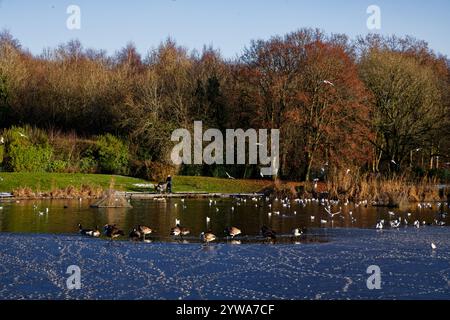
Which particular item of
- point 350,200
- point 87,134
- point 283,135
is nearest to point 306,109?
point 283,135

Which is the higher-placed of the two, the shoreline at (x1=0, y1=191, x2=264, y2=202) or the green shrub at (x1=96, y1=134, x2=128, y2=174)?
the green shrub at (x1=96, y1=134, x2=128, y2=174)

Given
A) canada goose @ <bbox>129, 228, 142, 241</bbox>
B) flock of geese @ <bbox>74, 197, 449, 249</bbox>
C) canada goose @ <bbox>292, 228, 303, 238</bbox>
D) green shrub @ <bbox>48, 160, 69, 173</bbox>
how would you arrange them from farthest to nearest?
green shrub @ <bbox>48, 160, 69, 173</bbox>
canada goose @ <bbox>292, 228, 303, 238</bbox>
flock of geese @ <bbox>74, 197, 449, 249</bbox>
canada goose @ <bbox>129, 228, 142, 241</bbox>

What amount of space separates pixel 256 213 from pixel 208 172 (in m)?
20.3

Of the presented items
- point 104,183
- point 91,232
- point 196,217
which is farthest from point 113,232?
point 104,183

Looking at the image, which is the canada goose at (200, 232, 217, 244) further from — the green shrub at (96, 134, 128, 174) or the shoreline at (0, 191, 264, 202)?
the green shrub at (96, 134, 128, 174)

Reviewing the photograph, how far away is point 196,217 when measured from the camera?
2611 centimetres

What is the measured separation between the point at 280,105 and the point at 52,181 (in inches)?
647

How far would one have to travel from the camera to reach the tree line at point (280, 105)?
4478 centimetres

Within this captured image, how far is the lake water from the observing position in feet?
71.6

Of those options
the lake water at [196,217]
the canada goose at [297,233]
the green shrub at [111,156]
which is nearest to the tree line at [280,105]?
the green shrub at [111,156]

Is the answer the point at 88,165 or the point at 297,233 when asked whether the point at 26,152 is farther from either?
the point at 297,233

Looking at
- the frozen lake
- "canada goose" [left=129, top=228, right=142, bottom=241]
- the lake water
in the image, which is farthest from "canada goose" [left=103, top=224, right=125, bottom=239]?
the lake water

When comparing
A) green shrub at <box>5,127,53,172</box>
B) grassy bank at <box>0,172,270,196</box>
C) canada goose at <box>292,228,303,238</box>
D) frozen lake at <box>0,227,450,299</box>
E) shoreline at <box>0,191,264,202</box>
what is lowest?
frozen lake at <box>0,227,450,299</box>

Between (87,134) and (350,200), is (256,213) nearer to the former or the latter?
(350,200)
